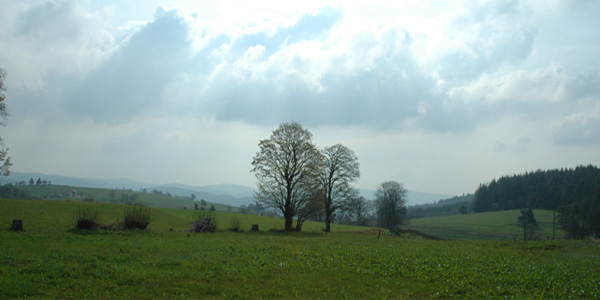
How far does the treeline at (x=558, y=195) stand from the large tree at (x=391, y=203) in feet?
101

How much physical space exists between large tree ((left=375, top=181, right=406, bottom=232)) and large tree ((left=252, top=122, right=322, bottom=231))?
126 feet

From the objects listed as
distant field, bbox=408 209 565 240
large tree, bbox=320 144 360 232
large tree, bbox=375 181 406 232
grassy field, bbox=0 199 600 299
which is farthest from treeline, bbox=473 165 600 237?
grassy field, bbox=0 199 600 299

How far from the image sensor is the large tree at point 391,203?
242ft

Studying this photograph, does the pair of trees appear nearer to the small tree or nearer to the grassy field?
the grassy field

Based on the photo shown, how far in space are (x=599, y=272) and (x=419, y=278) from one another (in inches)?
298

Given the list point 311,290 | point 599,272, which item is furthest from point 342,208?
point 311,290

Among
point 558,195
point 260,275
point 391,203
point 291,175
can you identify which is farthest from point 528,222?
point 260,275

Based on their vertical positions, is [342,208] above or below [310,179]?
below

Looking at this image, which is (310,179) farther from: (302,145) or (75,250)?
(75,250)

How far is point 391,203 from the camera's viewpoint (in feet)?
244

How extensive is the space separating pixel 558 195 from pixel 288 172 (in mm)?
93278

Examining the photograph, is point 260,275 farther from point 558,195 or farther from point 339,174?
point 558,195

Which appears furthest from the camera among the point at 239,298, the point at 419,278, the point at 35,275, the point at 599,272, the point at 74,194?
the point at 74,194

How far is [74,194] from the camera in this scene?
124875mm
